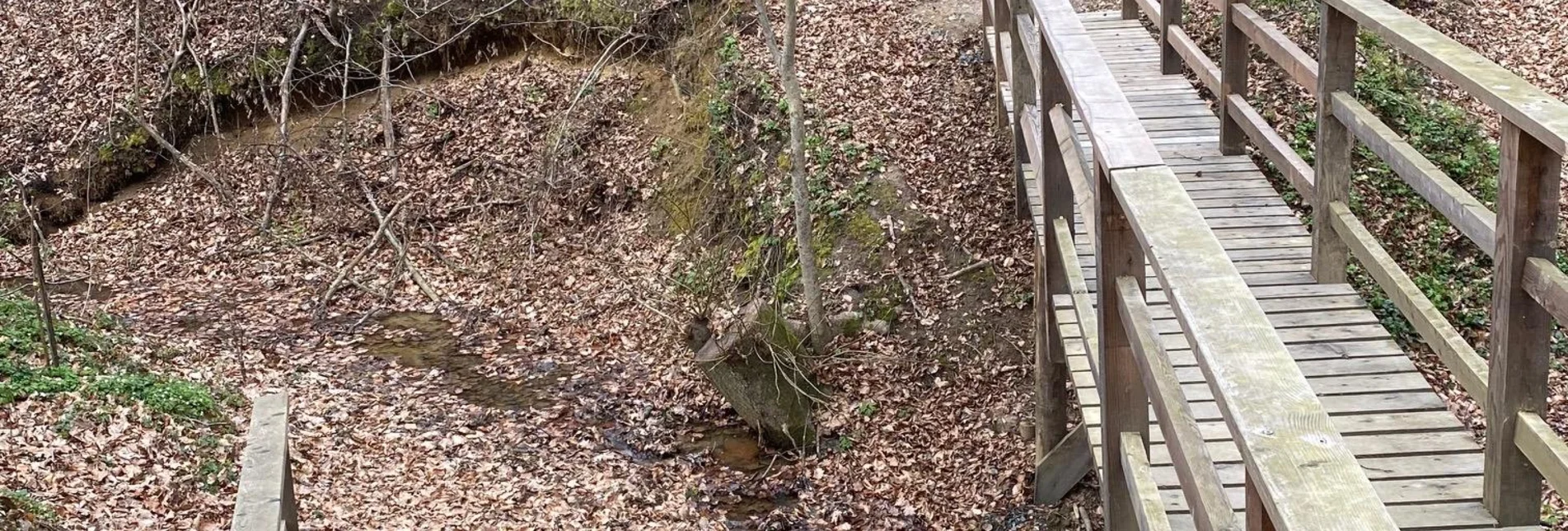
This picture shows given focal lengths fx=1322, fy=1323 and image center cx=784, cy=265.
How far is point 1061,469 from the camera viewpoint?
780 centimetres

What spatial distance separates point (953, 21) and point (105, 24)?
10648 millimetres

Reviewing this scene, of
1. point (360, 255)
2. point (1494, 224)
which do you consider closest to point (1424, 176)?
point (1494, 224)

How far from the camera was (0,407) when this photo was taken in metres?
8.17

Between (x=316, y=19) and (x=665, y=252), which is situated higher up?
(x=316, y=19)

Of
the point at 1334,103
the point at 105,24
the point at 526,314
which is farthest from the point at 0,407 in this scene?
the point at 105,24

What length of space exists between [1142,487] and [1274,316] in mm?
1952

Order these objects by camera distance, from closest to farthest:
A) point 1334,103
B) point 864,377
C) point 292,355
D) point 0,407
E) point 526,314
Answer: point 1334,103 < point 0,407 < point 864,377 < point 292,355 < point 526,314

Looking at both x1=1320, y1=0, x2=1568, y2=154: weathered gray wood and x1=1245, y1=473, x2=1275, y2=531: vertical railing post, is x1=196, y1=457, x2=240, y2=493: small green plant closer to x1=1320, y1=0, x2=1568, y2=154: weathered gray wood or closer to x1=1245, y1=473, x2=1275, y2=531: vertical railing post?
x1=1320, y1=0, x2=1568, y2=154: weathered gray wood

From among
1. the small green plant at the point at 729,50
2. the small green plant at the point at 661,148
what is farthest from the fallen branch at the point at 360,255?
the small green plant at the point at 729,50

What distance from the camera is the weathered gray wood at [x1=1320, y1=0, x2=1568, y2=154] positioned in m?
3.44

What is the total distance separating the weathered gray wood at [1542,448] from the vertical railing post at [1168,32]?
16.7ft

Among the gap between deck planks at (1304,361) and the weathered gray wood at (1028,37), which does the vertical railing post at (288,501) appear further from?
the weathered gray wood at (1028,37)

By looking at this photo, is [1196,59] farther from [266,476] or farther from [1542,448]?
[266,476]

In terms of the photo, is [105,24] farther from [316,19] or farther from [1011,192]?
[1011,192]
